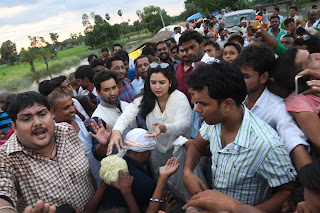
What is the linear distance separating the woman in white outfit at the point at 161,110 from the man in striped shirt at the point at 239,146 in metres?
0.89

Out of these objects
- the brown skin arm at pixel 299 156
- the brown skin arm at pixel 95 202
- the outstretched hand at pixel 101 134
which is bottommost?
the brown skin arm at pixel 95 202

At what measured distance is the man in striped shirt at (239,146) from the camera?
1433 mm

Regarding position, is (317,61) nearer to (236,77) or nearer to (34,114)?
(236,77)

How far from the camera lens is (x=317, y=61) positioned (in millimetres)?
1970

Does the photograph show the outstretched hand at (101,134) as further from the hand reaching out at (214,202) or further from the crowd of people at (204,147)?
the hand reaching out at (214,202)

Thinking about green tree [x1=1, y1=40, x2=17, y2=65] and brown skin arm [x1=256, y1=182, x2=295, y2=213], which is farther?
green tree [x1=1, y1=40, x2=17, y2=65]

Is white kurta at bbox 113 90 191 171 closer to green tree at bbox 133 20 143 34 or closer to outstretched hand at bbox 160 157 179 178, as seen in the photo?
outstretched hand at bbox 160 157 179 178

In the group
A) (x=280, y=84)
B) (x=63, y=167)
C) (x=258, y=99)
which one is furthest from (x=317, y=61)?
(x=63, y=167)

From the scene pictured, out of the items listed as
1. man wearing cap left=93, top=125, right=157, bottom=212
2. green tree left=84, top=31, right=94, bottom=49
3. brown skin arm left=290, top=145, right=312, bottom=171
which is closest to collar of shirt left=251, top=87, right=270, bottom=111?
brown skin arm left=290, top=145, right=312, bottom=171

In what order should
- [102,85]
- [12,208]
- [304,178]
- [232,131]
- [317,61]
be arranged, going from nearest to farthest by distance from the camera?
[304,178] → [12,208] → [232,131] → [317,61] → [102,85]

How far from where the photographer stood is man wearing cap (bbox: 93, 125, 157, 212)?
2.01 metres

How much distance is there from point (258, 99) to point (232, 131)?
56 centimetres

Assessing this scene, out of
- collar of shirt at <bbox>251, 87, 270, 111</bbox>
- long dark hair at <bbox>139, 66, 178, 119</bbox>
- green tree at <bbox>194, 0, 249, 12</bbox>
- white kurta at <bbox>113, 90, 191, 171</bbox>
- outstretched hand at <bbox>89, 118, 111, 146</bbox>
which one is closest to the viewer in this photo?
collar of shirt at <bbox>251, 87, 270, 111</bbox>

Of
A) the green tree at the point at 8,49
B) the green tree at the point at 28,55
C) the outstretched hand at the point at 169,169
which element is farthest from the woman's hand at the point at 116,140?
the green tree at the point at 8,49
